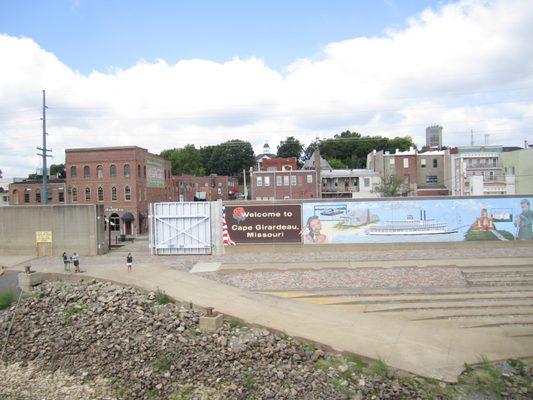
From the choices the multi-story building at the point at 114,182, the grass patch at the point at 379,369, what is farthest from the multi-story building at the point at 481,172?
the grass patch at the point at 379,369

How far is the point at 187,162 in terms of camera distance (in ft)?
385

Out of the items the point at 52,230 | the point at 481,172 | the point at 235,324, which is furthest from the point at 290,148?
the point at 235,324

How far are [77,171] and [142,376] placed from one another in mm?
38299

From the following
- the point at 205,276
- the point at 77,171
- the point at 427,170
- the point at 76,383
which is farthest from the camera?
the point at 427,170

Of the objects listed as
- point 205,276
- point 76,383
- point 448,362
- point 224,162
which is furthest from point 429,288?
point 224,162

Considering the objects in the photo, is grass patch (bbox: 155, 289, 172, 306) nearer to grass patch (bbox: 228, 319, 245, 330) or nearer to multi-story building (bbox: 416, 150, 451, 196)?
grass patch (bbox: 228, 319, 245, 330)

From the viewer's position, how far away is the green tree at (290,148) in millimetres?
122438

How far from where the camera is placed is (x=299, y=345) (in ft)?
47.3

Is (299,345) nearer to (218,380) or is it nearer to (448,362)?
(218,380)

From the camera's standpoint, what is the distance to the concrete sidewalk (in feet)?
42.7

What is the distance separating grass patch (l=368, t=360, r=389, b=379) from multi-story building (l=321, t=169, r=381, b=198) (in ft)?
188

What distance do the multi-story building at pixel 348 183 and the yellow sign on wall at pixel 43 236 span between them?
4420 centimetres

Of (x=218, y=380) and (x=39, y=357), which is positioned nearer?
(x=218, y=380)

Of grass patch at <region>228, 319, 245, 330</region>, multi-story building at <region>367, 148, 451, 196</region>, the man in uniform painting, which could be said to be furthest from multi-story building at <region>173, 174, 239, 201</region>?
grass patch at <region>228, 319, 245, 330</region>
